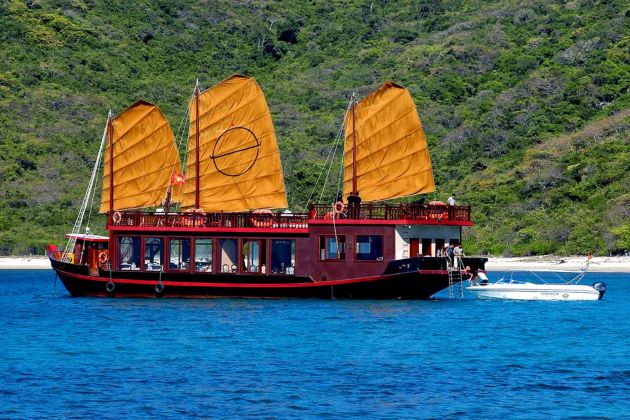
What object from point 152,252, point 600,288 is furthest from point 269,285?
point 600,288

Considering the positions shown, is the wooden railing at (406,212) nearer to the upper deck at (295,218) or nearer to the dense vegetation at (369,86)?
the upper deck at (295,218)

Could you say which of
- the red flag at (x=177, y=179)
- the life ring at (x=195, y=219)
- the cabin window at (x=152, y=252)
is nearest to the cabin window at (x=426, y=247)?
the life ring at (x=195, y=219)

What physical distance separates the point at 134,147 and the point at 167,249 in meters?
4.30

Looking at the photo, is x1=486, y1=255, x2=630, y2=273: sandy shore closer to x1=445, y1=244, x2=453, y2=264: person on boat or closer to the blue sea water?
the blue sea water

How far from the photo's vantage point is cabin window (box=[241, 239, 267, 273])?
3591 cm

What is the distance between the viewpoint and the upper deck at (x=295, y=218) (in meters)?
34.8

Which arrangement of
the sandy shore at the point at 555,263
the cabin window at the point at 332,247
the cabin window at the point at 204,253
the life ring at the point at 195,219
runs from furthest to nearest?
the sandy shore at the point at 555,263, the life ring at the point at 195,219, the cabin window at the point at 204,253, the cabin window at the point at 332,247

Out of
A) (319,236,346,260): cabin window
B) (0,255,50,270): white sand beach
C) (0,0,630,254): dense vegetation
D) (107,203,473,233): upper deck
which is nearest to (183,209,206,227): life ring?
(107,203,473,233): upper deck

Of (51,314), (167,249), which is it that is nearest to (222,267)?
(167,249)

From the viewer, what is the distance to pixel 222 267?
3612 centimetres

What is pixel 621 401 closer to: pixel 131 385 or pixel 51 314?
pixel 131 385

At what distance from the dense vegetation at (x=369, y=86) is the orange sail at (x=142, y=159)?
89.7ft

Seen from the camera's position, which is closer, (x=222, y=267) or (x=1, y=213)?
(x=222, y=267)

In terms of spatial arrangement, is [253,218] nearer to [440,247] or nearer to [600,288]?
[440,247]
